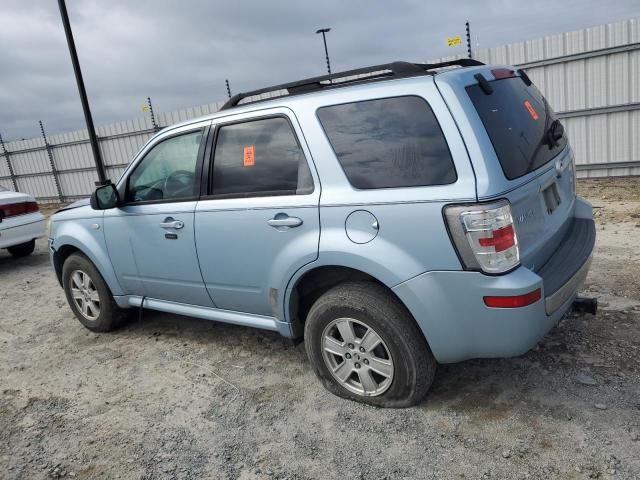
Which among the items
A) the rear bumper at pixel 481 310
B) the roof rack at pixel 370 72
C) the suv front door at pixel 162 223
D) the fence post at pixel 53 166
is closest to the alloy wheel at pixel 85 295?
the suv front door at pixel 162 223

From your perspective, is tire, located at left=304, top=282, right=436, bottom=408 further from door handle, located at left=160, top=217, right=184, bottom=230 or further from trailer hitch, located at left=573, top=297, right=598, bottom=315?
door handle, located at left=160, top=217, right=184, bottom=230

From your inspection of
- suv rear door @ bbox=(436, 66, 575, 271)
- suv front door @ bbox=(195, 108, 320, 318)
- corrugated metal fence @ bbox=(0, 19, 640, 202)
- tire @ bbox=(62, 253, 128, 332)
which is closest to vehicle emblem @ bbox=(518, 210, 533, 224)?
suv rear door @ bbox=(436, 66, 575, 271)

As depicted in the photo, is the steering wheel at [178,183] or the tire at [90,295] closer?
the steering wheel at [178,183]

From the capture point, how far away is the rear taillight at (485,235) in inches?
91.8

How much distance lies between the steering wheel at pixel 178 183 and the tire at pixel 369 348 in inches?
51.7

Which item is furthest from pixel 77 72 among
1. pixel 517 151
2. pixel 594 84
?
pixel 517 151

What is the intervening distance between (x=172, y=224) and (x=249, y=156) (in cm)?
80

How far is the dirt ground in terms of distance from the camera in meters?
2.50

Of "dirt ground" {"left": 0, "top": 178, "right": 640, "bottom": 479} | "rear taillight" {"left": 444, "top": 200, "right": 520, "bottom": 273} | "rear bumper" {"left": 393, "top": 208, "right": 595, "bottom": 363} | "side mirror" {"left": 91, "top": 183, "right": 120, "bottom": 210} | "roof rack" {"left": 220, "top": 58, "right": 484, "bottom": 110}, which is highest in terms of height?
"roof rack" {"left": 220, "top": 58, "right": 484, "bottom": 110}

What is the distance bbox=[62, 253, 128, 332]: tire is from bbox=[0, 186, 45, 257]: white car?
3.61 m

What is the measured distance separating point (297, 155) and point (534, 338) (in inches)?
63.7

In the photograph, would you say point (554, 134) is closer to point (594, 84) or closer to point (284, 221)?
point (284, 221)

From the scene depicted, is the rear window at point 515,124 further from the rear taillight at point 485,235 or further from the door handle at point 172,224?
the door handle at point 172,224

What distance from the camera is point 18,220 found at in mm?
7703
